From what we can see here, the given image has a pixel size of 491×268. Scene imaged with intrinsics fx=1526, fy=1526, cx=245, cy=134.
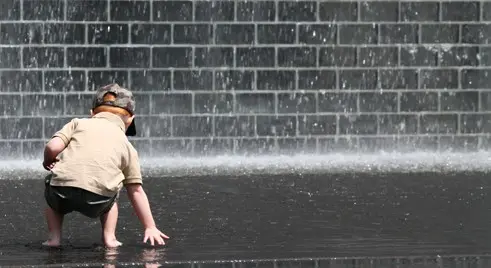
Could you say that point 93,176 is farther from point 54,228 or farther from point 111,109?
point 111,109

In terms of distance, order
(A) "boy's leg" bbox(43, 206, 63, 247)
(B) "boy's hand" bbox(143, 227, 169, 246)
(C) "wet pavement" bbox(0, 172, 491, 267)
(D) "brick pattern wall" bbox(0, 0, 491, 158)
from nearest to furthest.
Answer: (C) "wet pavement" bbox(0, 172, 491, 267) < (B) "boy's hand" bbox(143, 227, 169, 246) < (A) "boy's leg" bbox(43, 206, 63, 247) < (D) "brick pattern wall" bbox(0, 0, 491, 158)

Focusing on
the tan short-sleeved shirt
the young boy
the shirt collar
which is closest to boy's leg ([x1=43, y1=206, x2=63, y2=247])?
the young boy

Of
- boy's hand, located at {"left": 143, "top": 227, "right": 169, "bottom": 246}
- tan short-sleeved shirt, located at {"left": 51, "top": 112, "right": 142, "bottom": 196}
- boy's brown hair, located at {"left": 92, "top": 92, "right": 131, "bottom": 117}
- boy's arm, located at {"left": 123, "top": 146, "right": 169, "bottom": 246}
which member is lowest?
boy's hand, located at {"left": 143, "top": 227, "right": 169, "bottom": 246}

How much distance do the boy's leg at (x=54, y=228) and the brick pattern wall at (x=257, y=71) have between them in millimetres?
5422

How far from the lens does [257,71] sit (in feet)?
44.8

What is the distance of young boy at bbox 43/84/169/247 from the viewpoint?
26.0 feet

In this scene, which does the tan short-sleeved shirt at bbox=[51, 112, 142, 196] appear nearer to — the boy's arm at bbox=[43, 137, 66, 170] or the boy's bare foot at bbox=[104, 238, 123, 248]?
the boy's arm at bbox=[43, 137, 66, 170]

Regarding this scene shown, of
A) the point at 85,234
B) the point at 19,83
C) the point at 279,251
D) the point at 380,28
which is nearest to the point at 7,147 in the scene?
the point at 19,83

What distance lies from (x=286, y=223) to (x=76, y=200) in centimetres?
177

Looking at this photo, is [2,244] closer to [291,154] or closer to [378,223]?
[378,223]

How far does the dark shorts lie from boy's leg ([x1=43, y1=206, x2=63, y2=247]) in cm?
3

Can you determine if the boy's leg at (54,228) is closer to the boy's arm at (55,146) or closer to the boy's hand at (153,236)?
the boy's arm at (55,146)

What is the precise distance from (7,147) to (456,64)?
13.6 ft

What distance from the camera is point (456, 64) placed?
14.0m
